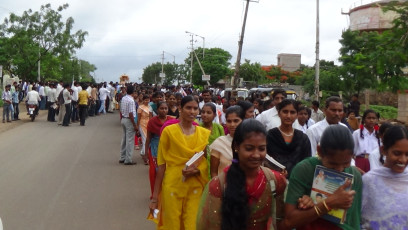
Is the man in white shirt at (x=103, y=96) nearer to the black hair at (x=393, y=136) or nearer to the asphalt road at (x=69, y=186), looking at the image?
the asphalt road at (x=69, y=186)

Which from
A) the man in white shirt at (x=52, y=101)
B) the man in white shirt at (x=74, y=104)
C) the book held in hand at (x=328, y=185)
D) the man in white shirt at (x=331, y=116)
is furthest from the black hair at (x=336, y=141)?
the man in white shirt at (x=52, y=101)

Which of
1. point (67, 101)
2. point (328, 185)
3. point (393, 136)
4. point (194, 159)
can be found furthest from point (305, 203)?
point (67, 101)

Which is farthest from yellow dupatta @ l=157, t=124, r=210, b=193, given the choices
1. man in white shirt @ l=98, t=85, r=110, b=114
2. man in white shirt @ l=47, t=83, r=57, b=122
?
man in white shirt @ l=98, t=85, r=110, b=114

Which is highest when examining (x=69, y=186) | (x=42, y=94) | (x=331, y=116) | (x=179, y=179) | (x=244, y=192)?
(x=331, y=116)

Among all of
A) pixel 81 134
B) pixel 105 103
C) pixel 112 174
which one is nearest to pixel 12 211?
pixel 112 174

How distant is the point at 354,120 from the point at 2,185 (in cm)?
644

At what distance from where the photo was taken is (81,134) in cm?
1652

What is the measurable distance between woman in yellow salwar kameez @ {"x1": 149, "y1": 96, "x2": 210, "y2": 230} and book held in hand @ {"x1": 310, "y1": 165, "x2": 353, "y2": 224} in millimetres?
2049

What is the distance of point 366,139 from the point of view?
6.30m

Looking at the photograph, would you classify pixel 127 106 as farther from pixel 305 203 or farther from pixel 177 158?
pixel 305 203

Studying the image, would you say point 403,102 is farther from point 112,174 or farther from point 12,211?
point 12,211

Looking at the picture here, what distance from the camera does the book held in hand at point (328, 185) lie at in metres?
2.62

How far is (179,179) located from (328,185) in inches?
90.7

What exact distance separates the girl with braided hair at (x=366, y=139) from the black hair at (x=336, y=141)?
3.65 metres
